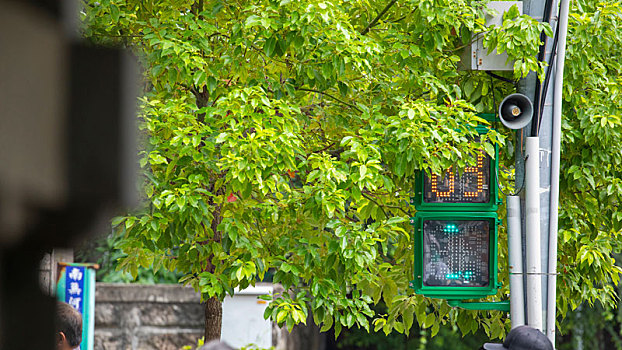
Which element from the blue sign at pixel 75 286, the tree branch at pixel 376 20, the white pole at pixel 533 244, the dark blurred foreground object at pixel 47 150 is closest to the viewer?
the dark blurred foreground object at pixel 47 150

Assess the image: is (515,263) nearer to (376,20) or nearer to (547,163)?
(547,163)

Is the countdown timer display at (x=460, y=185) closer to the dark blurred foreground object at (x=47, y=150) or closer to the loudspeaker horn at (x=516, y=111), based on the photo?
the loudspeaker horn at (x=516, y=111)

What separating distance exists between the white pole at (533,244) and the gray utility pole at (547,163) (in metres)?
0.01

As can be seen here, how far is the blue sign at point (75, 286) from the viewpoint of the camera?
8.93 m

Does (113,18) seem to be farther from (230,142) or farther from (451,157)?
(451,157)

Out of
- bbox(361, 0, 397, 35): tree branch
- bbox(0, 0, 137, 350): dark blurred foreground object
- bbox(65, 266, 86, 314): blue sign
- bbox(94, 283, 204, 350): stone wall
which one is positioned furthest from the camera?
bbox(94, 283, 204, 350): stone wall

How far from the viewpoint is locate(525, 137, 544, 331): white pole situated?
5.66 m

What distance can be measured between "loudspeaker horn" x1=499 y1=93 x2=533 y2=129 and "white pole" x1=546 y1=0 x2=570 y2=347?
196mm

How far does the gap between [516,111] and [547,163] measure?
43 cm

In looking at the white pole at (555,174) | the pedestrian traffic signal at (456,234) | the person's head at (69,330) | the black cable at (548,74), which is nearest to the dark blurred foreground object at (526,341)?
the white pole at (555,174)

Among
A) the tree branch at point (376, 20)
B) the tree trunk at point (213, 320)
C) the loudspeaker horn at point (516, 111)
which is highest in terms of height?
the tree branch at point (376, 20)

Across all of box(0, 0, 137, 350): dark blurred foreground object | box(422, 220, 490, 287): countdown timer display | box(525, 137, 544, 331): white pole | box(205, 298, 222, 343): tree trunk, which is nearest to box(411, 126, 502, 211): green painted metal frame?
box(422, 220, 490, 287): countdown timer display

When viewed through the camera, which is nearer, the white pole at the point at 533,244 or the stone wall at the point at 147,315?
the white pole at the point at 533,244

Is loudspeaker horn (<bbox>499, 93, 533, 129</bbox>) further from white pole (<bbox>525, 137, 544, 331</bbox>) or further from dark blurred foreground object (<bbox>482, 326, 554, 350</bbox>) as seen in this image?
dark blurred foreground object (<bbox>482, 326, 554, 350</bbox>)
